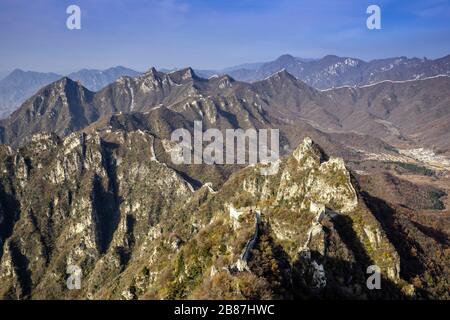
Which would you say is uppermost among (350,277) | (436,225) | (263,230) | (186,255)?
(263,230)

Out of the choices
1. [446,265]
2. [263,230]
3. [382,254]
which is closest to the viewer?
[263,230]

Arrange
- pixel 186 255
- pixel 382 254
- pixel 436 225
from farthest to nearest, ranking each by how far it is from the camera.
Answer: pixel 436 225 → pixel 382 254 → pixel 186 255

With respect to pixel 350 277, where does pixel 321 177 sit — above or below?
above
